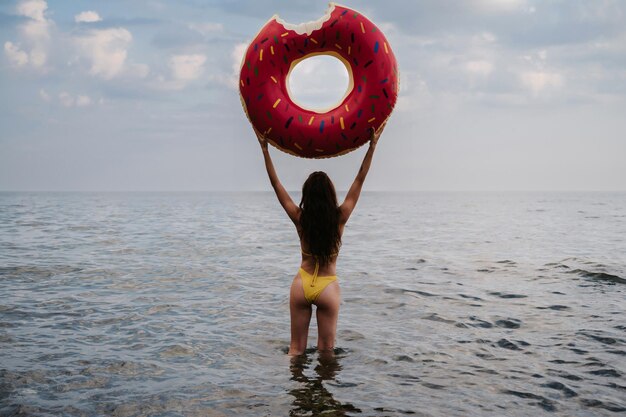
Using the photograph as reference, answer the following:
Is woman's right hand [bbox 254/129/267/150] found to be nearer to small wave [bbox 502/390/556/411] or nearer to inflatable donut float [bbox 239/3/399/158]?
inflatable donut float [bbox 239/3/399/158]

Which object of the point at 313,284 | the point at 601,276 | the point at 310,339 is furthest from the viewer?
the point at 601,276

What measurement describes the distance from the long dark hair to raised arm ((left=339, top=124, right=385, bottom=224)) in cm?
7

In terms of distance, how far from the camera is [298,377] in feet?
15.1

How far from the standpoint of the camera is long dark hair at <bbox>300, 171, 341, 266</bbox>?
4.33 m

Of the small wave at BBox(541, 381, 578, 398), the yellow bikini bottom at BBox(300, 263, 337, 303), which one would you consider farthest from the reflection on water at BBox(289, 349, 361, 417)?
the small wave at BBox(541, 381, 578, 398)

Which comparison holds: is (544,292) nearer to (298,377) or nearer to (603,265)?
(603,265)

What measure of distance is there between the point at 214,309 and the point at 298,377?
303 cm

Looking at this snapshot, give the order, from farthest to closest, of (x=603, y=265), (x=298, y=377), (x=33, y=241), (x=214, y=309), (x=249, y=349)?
1. (x=33, y=241)
2. (x=603, y=265)
3. (x=214, y=309)
4. (x=249, y=349)
5. (x=298, y=377)

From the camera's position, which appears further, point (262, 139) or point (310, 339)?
point (310, 339)

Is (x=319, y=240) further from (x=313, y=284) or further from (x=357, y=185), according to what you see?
(x=357, y=185)

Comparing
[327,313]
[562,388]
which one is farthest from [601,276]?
[327,313]

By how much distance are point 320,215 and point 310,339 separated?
203cm

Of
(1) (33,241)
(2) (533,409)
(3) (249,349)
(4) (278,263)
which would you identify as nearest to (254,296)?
(3) (249,349)

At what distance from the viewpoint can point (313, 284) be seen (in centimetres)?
447
